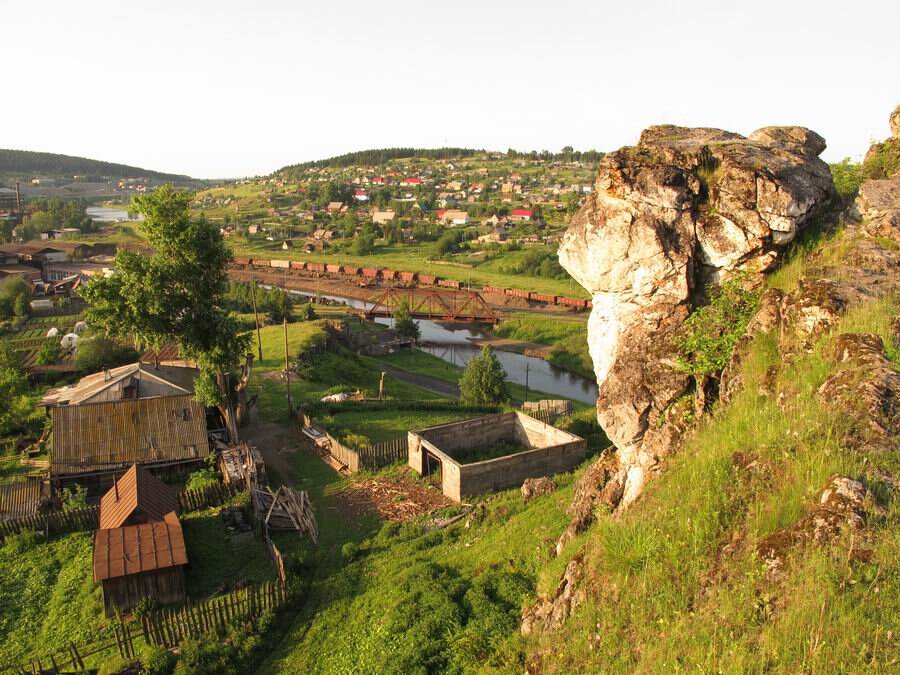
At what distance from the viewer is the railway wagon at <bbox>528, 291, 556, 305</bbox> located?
72.4 m

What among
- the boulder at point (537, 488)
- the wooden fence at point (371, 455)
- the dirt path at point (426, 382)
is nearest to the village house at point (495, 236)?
the dirt path at point (426, 382)

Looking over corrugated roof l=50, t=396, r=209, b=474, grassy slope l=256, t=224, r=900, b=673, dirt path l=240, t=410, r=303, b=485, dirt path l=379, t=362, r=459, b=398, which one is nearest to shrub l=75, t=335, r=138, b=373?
dirt path l=240, t=410, r=303, b=485

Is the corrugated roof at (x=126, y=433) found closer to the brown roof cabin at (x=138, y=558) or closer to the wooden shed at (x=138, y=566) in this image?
the brown roof cabin at (x=138, y=558)

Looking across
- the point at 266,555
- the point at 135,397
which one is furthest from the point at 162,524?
the point at 135,397

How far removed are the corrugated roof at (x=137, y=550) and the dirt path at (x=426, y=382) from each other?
26.5m

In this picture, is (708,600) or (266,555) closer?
(708,600)

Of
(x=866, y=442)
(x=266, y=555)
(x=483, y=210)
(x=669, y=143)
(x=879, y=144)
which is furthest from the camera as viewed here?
(x=483, y=210)

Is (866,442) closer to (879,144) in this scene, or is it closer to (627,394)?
(627,394)

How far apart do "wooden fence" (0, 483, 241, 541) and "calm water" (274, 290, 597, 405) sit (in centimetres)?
3096

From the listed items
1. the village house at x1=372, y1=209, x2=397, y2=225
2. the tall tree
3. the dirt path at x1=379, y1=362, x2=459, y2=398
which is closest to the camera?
the tall tree

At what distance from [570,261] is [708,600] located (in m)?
7.85

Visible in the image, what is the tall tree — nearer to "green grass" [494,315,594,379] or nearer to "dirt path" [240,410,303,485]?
"dirt path" [240,410,303,485]

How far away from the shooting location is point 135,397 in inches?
1011

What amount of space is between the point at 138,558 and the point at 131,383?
42.7ft
